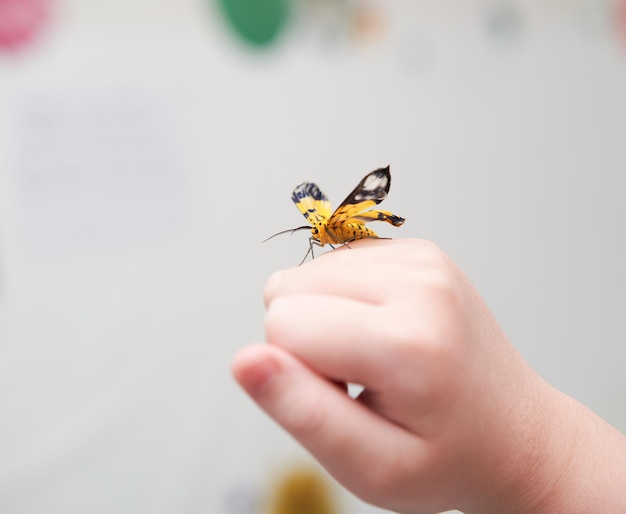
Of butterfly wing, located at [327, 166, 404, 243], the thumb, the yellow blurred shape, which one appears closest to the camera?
the thumb

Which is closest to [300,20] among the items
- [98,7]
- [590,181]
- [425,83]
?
[425,83]

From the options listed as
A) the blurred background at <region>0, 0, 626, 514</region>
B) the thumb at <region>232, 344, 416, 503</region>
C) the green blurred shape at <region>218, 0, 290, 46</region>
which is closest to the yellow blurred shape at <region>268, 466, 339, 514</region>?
the blurred background at <region>0, 0, 626, 514</region>

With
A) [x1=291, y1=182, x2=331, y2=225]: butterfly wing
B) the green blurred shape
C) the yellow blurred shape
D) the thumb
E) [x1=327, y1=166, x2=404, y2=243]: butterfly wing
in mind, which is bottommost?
the yellow blurred shape

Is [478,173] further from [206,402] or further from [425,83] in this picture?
[206,402]

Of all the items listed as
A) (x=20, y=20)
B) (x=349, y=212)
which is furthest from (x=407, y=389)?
(x=20, y=20)

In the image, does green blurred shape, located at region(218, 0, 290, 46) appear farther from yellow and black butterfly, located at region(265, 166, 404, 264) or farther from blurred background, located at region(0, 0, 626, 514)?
yellow and black butterfly, located at region(265, 166, 404, 264)

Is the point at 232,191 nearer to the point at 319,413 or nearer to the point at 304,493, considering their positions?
the point at 304,493
